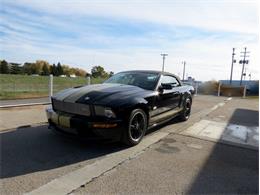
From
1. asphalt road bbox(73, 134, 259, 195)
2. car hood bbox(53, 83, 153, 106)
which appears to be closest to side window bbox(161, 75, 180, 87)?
car hood bbox(53, 83, 153, 106)

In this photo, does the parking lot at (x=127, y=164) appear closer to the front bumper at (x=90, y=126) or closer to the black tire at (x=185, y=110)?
the front bumper at (x=90, y=126)

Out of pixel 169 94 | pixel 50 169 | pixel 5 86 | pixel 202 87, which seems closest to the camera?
pixel 50 169

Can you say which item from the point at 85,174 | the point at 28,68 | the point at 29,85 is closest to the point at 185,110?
the point at 85,174

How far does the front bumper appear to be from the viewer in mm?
3857

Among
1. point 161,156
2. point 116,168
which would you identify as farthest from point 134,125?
point 116,168

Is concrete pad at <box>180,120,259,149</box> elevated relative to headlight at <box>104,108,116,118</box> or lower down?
lower down

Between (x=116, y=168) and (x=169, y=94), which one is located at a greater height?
(x=169, y=94)

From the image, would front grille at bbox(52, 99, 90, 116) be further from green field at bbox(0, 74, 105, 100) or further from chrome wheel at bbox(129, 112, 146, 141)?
green field at bbox(0, 74, 105, 100)

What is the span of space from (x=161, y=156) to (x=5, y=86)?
867cm

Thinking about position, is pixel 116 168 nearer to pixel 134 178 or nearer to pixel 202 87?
pixel 134 178

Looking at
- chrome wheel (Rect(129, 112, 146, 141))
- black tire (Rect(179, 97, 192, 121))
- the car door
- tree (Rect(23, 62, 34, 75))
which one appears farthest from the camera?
tree (Rect(23, 62, 34, 75))

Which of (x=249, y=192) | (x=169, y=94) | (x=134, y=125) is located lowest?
(x=249, y=192)

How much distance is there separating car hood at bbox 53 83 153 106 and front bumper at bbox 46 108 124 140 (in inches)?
10.7

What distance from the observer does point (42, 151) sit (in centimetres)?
387
